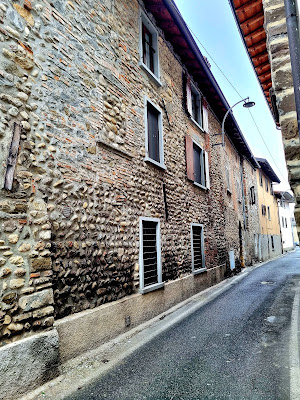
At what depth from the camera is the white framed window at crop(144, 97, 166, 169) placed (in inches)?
262

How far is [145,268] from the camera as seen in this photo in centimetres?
600

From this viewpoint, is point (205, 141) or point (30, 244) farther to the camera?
point (205, 141)

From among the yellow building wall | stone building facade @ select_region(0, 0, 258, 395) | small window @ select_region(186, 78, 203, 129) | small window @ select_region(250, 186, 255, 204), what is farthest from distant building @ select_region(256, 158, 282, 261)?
stone building facade @ select_region(0, 0, 258, 395)

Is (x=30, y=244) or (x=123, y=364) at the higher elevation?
(x=30, y=244)

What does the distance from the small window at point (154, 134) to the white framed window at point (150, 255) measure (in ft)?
4.94

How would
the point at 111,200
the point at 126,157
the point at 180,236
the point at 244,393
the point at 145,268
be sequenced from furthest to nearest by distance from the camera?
1. the point at 180,236
2. the point at 145,268
3. the point at 126,157
4. the point at 111,200
5. the point at 244,393

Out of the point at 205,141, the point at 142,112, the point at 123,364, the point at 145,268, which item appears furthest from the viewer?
the point at 205,141

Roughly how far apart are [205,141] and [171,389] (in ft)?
29.0

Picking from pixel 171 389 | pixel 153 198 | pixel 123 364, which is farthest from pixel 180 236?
pixel 171 389

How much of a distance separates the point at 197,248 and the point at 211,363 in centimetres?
538

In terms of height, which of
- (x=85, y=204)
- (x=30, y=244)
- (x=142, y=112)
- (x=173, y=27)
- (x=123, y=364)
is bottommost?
(x=123, y=364)

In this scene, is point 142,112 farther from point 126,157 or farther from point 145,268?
point 145,268

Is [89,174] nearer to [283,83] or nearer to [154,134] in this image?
[154,134]

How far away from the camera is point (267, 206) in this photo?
23875mm
